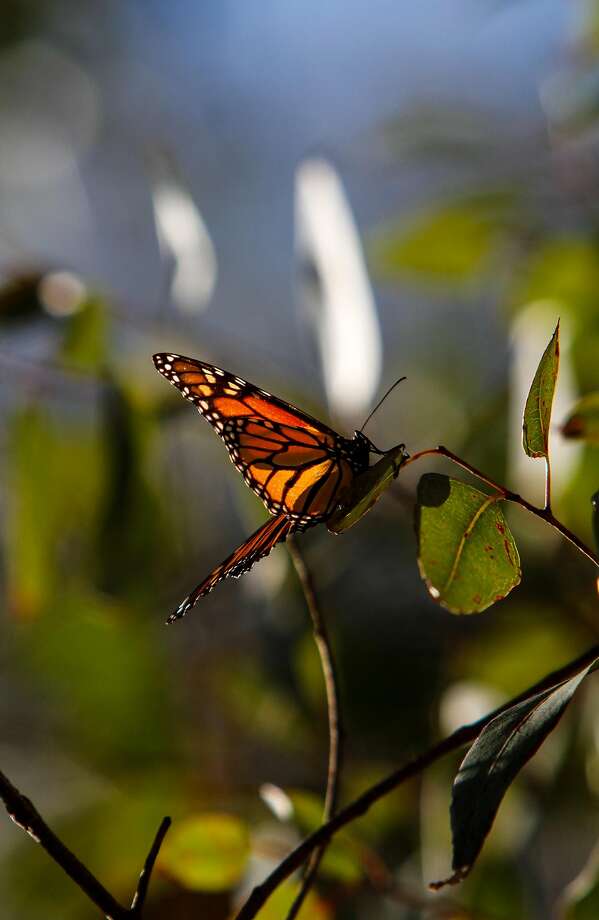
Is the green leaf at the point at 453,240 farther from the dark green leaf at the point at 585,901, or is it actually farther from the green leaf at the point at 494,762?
the green leaf at the point at 494,762

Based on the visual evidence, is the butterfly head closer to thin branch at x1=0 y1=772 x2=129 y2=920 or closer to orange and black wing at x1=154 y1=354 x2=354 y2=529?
orange and black wing at x1=154 y1=354 x2=354 y2=529

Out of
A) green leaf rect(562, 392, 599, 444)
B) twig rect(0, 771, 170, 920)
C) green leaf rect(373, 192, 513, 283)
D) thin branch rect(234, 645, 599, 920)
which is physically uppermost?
green leaf rect(373, 192, 513, 283)

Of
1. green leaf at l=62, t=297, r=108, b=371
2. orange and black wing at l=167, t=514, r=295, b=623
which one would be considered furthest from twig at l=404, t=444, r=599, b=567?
green leaf at l=62, t=297, r=108, b=371

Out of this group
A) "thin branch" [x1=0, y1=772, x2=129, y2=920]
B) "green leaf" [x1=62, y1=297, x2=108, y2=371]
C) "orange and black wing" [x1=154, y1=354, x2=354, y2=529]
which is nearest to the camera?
"thin branch" [x1=0, y1=772, x2=129, y2=920]

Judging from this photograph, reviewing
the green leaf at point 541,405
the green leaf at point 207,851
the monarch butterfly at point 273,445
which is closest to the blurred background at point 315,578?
the green leaf at point 207,851

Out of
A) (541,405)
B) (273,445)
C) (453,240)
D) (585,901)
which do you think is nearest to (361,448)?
(273,445)

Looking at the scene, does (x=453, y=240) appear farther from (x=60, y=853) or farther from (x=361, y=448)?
(x=60, y=853)

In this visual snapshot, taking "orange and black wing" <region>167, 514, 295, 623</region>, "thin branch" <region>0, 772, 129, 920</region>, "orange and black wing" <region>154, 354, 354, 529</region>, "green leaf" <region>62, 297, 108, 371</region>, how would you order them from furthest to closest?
"green leaf" <region>62, 297, 108, 371</region> < "orange and black wing" <region>154, 354, 354, 529</region> < "orange and black wing" <region>167, 514, 295, 623</region> < "thin branch" <region>0, 772, 129, 920</region>
